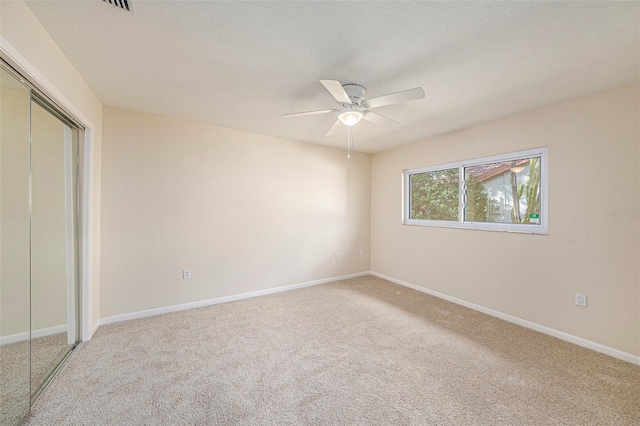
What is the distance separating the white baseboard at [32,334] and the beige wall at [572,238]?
4089mm

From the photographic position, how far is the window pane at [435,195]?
11.7 ft

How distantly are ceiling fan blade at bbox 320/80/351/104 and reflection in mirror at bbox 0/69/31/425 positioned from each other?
68.0 inches

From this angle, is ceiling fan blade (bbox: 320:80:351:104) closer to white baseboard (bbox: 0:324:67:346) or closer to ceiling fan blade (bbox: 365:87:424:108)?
ceiling fan blade (bbox: 365:87:424:108)

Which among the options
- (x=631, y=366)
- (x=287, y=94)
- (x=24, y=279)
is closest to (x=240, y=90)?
(x=287, y=94)

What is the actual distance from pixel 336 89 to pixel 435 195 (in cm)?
269

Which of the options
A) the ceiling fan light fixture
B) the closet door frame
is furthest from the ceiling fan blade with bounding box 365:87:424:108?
the closet door frame

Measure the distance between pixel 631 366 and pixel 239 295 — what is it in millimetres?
3866

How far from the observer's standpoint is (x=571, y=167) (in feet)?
7.86

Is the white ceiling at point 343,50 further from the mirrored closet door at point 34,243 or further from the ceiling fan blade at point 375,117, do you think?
the mirrored closet door at point 34,243

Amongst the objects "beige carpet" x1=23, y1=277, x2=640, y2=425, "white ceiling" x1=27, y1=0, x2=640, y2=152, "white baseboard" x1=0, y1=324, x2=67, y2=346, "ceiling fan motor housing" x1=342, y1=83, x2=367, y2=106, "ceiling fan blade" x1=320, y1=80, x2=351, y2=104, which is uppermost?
"white ceiling" x1=27, y1=0, x2=640, y2=152

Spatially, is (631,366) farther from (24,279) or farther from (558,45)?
(24,279)

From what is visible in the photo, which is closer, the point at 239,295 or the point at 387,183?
the point at 239,295

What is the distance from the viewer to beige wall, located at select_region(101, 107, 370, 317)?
2.74m

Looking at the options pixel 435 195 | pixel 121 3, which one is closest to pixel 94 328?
pixel 121 3
